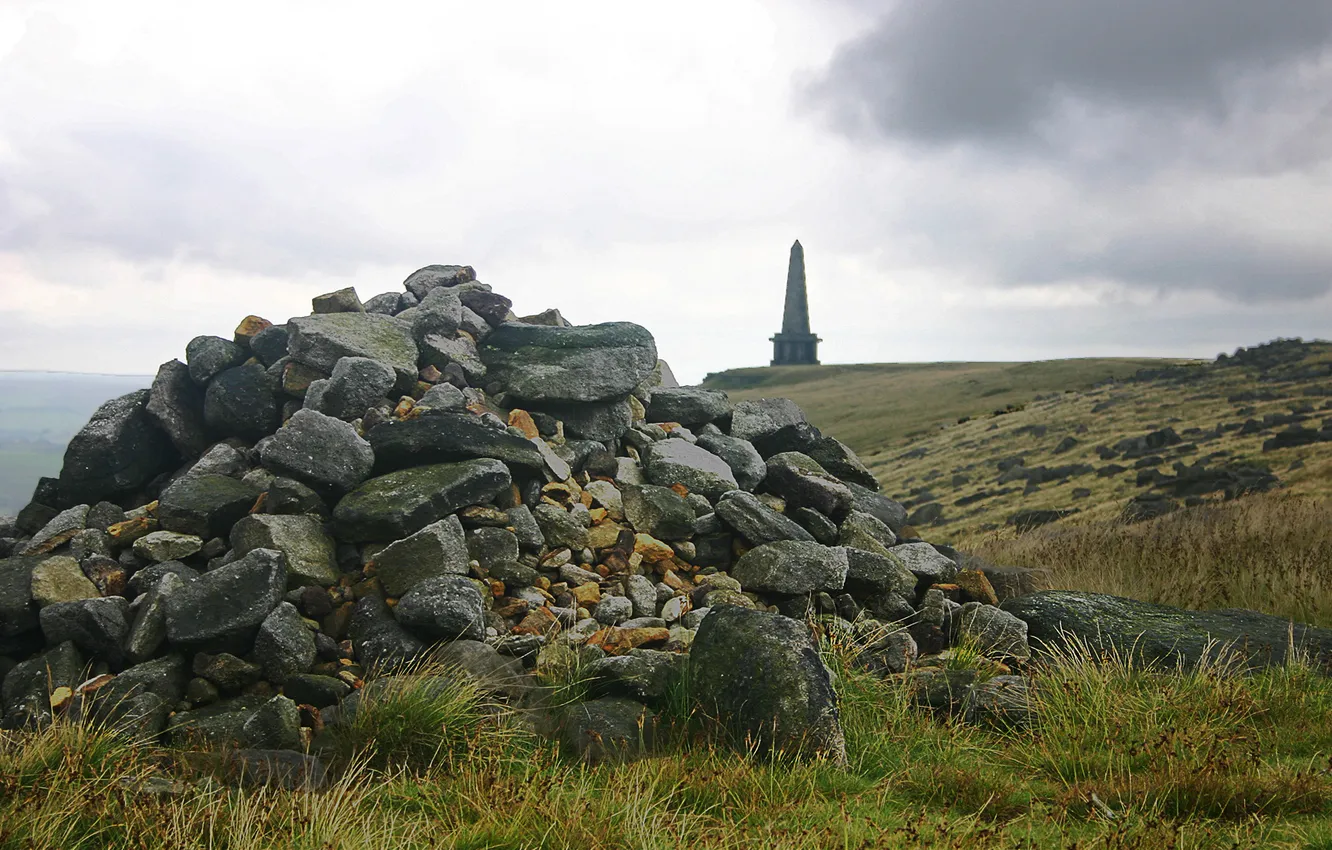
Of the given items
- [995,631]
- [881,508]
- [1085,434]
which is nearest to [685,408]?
[881,508]

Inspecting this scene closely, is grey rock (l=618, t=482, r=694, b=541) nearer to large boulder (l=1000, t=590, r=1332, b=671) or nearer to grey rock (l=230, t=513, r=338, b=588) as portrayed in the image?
grey rock (l=230, t=513, r=338, b=588)

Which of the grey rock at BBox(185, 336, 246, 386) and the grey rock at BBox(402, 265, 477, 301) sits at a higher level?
the grey rock at BBox(402, 265, 477, 301)

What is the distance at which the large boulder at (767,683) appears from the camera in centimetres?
624

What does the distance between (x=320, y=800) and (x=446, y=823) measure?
0.69 m

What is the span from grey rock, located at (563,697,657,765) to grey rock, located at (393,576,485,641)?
4.37ft

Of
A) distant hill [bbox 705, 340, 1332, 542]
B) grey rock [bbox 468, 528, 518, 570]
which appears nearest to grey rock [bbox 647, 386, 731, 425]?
grey rock [bbox 468, 528, 518, 570]

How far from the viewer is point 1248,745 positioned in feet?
21.5

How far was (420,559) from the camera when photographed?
819 centimetres

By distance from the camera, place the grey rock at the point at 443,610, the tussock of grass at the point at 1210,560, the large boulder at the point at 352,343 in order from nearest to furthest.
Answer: the grey rock at the point at 443,610
the large boulder at the point at 352,343
the tussock of grass at the point at 1210,560

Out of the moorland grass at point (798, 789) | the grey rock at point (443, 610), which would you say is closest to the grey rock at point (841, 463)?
the moorland grass at point (798, 789)

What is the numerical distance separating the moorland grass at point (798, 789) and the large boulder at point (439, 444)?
3120mm

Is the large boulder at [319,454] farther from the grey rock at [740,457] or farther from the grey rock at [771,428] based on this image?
the grey rock at [771,428]

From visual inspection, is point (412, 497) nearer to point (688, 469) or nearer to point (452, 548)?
point (452, 548)

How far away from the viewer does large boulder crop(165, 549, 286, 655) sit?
24.9 feet
